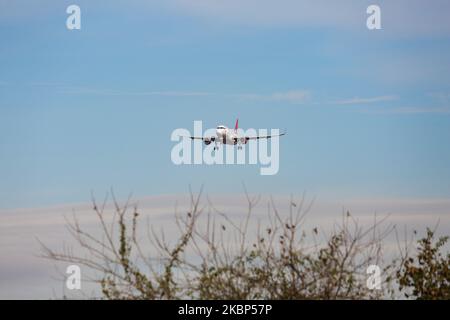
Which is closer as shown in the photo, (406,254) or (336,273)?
(336,273)

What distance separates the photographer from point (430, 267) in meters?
24.1
